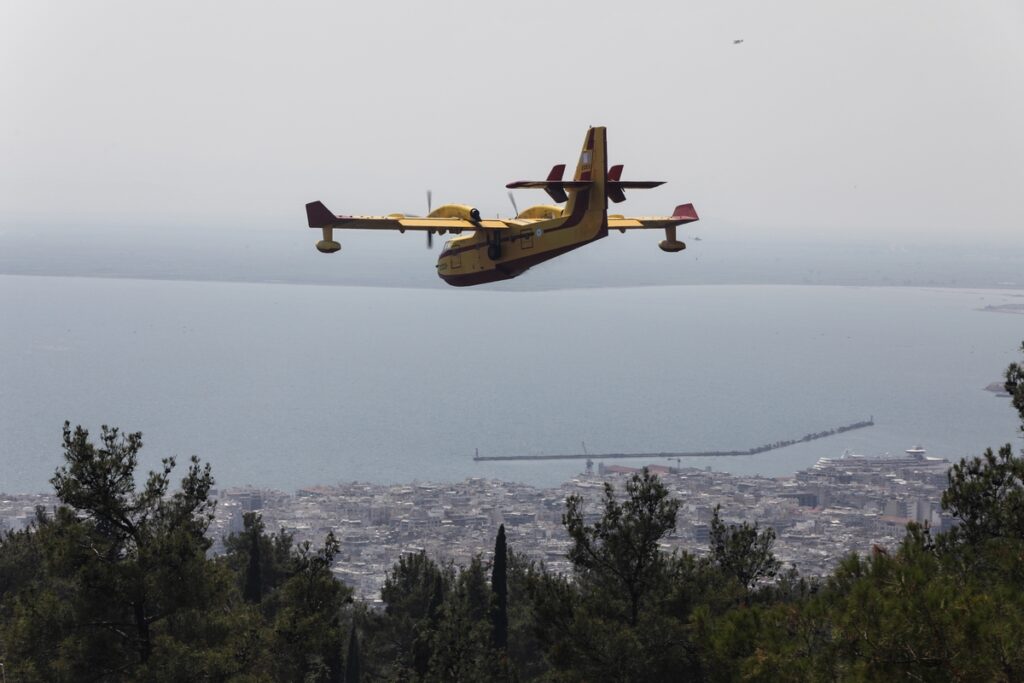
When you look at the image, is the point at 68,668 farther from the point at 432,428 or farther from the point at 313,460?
the point at 432,428

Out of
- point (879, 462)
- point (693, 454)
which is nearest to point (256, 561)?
point (879, 462)

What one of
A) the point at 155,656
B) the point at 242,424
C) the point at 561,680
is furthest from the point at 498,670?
the point at 242,424

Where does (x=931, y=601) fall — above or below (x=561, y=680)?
above

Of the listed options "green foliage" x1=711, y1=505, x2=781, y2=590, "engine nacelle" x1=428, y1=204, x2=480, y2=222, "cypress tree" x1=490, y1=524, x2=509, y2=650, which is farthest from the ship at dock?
"engine nacelle" x1=428, y1=204, x2=480, y2=222

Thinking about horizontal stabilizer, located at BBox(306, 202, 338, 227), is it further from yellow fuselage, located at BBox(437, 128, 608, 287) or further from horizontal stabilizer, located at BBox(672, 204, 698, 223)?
horizontal stabilizer, located at BBox(672, 204, 698, 223)

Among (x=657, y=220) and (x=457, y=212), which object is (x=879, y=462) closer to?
(x=657, y=220)

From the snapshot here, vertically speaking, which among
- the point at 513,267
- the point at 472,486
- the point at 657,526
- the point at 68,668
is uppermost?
the point at 513,267
